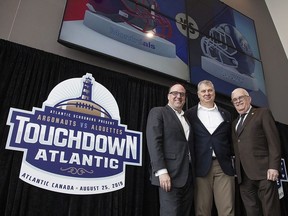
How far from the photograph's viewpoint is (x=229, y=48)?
3238 mm

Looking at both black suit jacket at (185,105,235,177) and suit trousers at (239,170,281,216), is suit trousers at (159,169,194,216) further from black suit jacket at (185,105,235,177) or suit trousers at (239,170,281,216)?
suit trousers at (239,170,281,216)

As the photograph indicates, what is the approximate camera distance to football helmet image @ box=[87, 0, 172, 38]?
2341 mm

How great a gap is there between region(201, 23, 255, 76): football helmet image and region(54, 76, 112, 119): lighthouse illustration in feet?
5.03

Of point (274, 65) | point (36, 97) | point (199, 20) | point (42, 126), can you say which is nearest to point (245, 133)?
point (42, 126)

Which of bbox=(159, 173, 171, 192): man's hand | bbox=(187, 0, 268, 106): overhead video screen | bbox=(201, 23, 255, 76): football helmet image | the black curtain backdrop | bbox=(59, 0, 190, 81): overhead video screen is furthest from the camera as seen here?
bbox=(201, 23, 255, 76): football helmet image

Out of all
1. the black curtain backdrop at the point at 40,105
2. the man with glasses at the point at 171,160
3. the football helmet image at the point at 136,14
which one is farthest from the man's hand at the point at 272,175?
the football helmet image at the point at 136,14

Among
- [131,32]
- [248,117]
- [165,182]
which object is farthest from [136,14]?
[165,182]

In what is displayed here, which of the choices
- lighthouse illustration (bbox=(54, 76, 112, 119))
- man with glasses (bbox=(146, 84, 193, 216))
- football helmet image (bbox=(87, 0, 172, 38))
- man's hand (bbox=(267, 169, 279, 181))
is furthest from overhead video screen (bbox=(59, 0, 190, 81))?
man's hand (bbox=(267, 169, 279, 181))

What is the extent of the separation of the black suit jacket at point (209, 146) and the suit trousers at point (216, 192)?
37 millimetres

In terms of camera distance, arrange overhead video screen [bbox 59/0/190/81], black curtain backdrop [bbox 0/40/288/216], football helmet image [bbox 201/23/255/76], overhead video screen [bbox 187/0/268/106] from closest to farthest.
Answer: black curtain backdrop [bbox 0/40/288/216] → overhead video screen [bbox 59/0/190/81] → overhead video screen [bbox 187/0/268/106] → football helmet image [bbox 201/23/255/76]

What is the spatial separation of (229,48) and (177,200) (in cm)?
254

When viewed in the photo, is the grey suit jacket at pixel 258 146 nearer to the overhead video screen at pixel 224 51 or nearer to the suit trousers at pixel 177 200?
the suit trousers at pixel 177 200

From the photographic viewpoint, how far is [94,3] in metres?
2.31

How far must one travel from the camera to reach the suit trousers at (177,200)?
4.01ft
